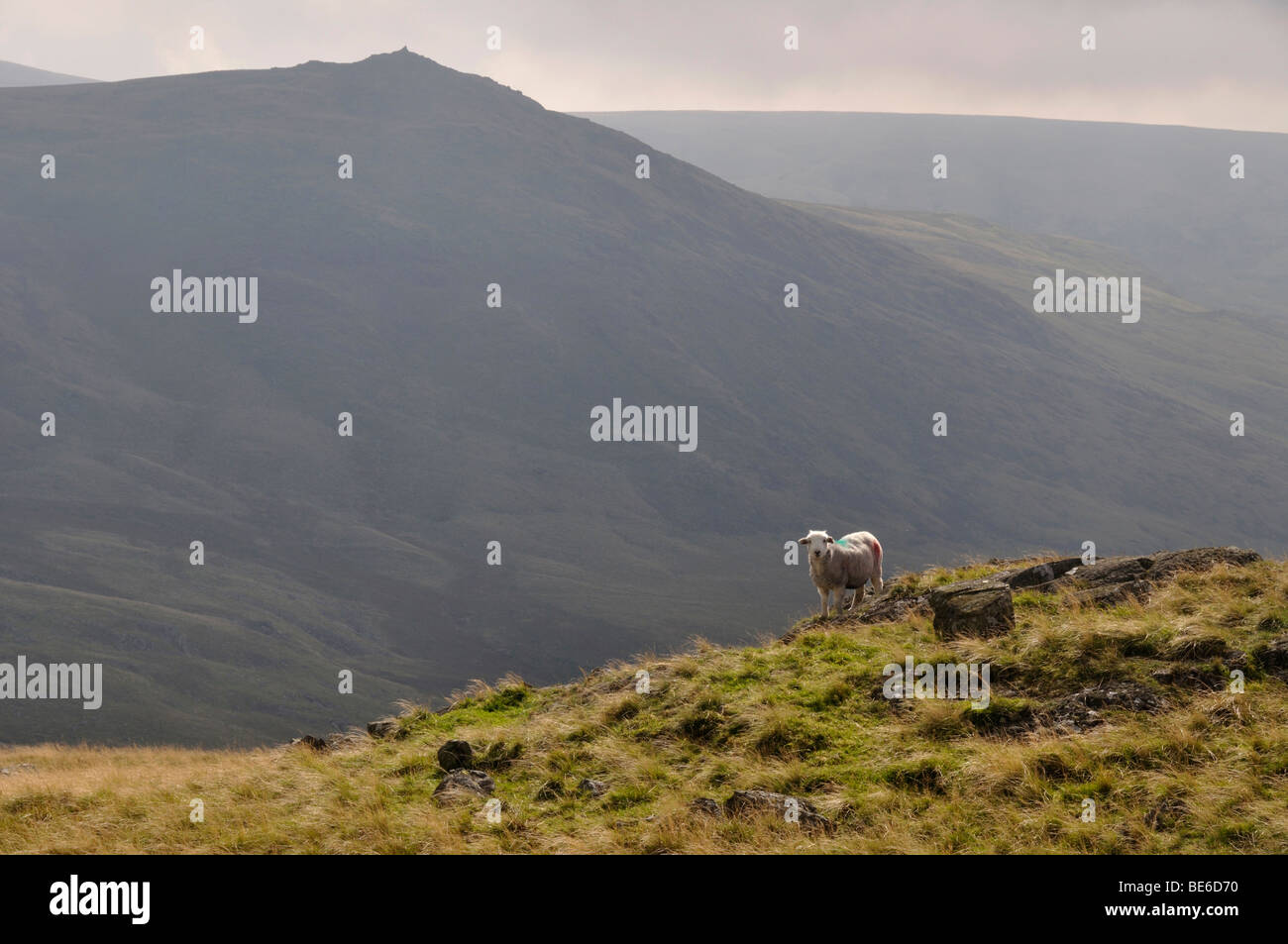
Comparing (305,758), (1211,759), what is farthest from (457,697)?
(1211,759)

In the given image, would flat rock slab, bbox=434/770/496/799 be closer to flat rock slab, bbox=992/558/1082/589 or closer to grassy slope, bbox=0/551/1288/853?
grassy slope, bbox=0/551/1288/853

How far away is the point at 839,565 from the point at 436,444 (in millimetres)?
137801

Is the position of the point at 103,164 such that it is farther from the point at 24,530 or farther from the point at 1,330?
the point at 24,530

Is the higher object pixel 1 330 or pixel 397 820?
pixel 1 330

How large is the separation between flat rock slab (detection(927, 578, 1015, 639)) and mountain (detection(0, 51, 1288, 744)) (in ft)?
226

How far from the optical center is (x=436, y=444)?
154000 mm

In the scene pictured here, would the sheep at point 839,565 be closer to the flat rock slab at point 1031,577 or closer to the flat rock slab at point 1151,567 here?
the flat rock slab at point 1031,577

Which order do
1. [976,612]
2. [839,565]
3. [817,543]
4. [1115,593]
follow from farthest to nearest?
[839,565] < [817,543] < [1115,593] < [976,612]

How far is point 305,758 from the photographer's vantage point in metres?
15.4

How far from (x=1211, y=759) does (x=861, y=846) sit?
136 inches

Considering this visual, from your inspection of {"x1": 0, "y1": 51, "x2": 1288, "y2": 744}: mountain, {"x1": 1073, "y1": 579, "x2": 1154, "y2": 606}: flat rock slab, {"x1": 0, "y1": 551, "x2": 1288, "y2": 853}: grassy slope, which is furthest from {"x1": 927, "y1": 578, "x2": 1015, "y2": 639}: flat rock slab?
{"x1": 0, "y1": 51, "x2": 1288, "y2": 744}: mountain

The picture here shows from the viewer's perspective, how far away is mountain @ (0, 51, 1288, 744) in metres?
108

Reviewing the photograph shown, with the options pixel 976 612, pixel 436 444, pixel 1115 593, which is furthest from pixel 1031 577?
pixel 436 444

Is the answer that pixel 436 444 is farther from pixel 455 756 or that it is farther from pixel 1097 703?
pixel 1097 703
